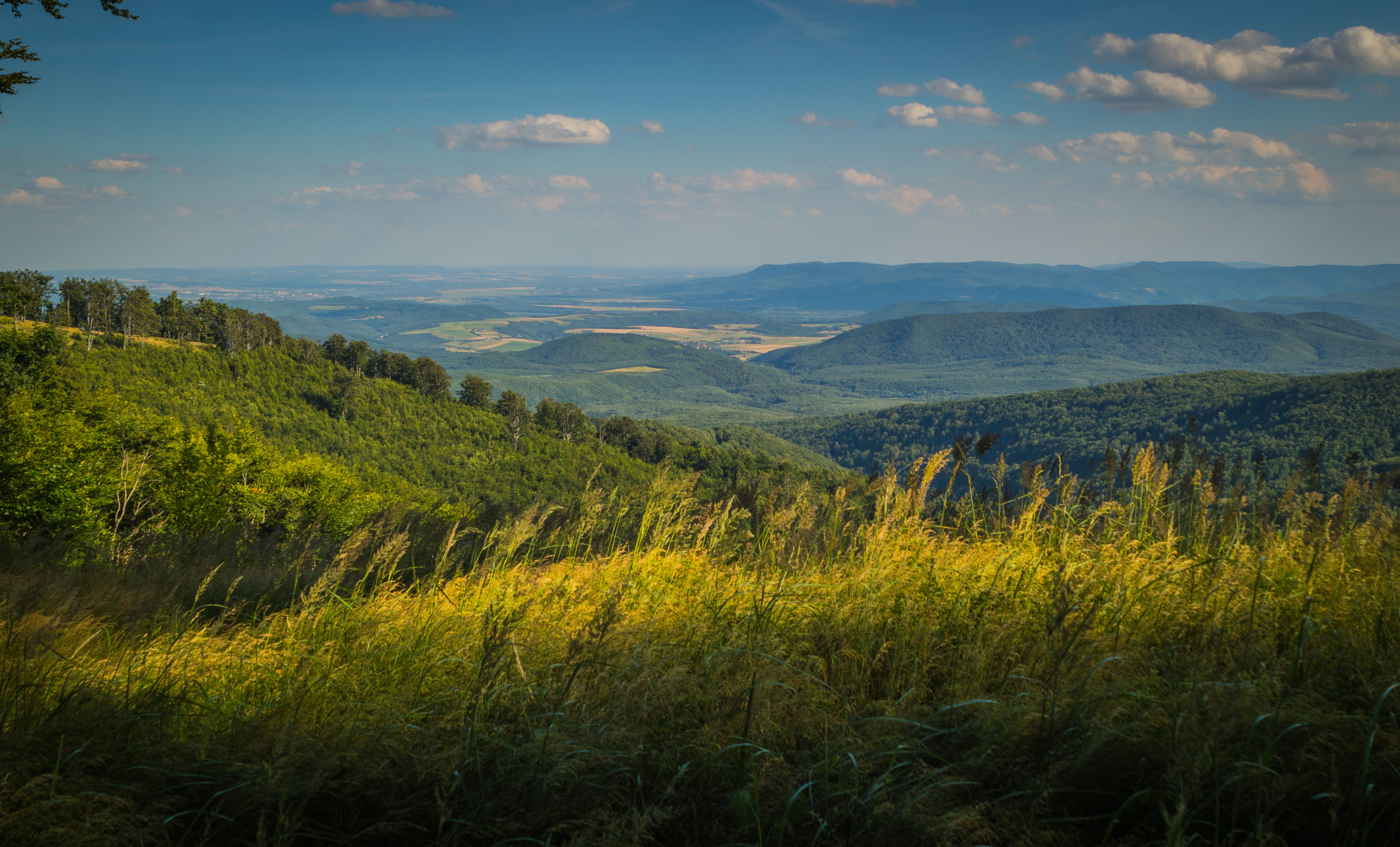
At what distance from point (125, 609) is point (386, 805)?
8.77 feet

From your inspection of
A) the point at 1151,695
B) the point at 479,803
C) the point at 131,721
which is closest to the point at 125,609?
the point at 131,721

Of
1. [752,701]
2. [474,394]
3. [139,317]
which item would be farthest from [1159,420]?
[139,317]

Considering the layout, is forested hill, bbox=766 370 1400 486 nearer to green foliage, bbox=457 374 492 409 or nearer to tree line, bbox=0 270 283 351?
green foliage, bbox=457 374 492 409

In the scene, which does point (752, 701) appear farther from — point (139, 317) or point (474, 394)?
point (139, 317)

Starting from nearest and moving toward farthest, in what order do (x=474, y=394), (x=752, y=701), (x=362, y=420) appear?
(x=752, y=701)
(x=362, y=420)
(x=474, y=394)

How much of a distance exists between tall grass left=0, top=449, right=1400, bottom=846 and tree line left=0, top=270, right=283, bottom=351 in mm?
69708

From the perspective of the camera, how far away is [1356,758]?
1814 mm

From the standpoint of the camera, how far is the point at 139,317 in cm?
7344

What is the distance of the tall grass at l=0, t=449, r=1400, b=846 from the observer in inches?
69.8

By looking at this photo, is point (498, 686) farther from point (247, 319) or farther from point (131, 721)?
point (247, 319)

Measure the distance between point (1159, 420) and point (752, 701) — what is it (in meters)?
161

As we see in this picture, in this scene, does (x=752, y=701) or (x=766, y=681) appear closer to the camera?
(x=752, y=701)

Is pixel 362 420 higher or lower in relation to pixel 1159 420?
higher

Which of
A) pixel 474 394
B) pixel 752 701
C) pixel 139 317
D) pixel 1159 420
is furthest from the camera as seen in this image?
pixel 1159 420
